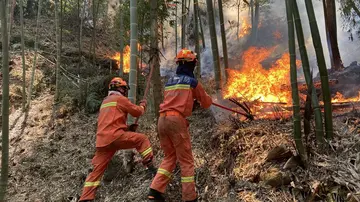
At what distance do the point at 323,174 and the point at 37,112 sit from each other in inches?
367

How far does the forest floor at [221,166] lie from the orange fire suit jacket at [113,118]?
88 centimetres

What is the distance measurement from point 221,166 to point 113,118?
1.75 meters

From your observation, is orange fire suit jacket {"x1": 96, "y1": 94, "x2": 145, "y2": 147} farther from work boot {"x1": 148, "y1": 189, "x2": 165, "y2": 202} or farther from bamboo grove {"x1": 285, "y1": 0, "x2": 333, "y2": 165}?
bamboo grove {"x1": 285, "y1": 0, "x2": 333, "y2": 165}

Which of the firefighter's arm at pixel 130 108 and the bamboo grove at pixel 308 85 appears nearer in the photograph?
the bamboo grove at pixel 308 85

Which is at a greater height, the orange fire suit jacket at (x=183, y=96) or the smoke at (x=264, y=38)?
the smoke at (x=264, y=38)

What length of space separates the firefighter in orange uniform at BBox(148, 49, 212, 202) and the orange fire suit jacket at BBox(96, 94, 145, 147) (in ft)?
2.27

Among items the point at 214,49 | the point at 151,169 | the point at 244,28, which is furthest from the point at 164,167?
the point at 244,28

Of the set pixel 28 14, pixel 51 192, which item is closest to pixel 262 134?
pixel 51 192

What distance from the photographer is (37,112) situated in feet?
32.7

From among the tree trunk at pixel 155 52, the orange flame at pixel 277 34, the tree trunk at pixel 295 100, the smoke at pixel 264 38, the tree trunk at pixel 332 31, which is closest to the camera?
the tree trunk at pixel 295 100

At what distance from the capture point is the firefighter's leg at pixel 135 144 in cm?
434

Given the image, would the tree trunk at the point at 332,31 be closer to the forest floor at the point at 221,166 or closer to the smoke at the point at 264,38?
the forest floor at the point at 221,166

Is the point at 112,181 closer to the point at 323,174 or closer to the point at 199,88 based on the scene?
the point at 199,88

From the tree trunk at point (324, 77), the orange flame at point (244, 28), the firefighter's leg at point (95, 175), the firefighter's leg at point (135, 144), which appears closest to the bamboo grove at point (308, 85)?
the tree trunk at point (324, 77)
